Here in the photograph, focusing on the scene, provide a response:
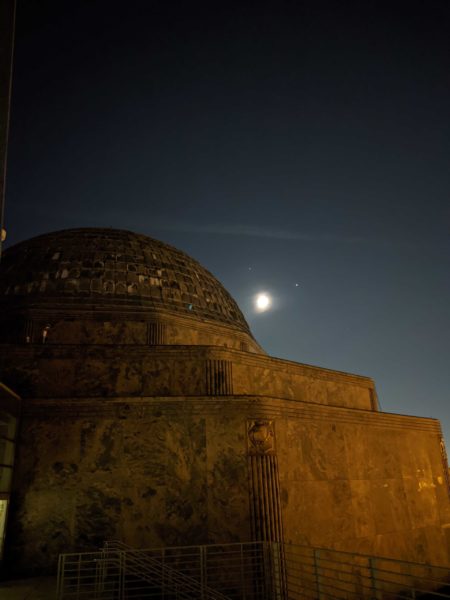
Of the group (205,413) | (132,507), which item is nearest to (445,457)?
(205,413)

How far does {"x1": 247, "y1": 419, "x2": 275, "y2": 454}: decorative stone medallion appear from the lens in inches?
321

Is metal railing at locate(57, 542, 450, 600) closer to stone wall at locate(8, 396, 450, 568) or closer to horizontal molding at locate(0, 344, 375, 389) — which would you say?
stone wall at locate(8, 396, 450, 568)

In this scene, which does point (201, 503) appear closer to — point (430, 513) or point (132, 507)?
point (132, 507)

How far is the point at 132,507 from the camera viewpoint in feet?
24.4

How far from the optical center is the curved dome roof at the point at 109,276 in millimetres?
12836

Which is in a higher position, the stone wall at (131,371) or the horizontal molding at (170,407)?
the stone wall at (131,371)

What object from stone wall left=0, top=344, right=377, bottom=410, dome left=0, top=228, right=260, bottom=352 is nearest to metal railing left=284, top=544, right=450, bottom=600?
stone wall left=0, top=344, right=377, bottom=410

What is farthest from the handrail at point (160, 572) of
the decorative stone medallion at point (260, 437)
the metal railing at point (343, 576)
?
the decorative stone medallion at point (260, 437)

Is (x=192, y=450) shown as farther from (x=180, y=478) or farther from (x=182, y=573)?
(x=182, y=573)

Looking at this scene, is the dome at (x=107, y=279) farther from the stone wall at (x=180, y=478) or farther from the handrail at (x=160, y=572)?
the handrail at (x=160, y=572)

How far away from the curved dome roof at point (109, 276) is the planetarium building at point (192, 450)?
0.56 metres

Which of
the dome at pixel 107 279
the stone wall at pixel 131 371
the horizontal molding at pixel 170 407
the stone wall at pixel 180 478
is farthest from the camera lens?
the dome at pixel 107 279

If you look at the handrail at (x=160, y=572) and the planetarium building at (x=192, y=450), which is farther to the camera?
the planetarium building at (x=192, y=450)

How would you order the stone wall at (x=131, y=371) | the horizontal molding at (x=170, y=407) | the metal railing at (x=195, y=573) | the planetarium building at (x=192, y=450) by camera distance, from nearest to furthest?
the metal railing at (x=195, y=573) → the planetarium building at (x=192, y=450) → the horizontal molding at (x=170, y=407) → the stone wall at (x=131, y=371)
